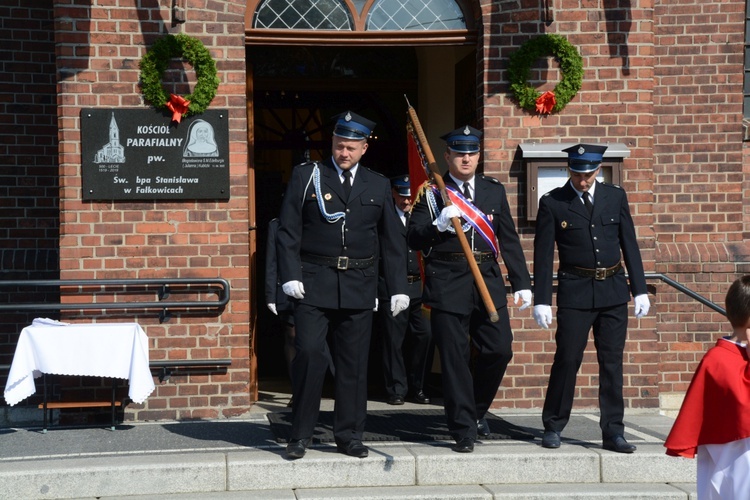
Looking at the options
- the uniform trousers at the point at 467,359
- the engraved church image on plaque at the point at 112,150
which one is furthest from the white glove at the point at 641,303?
the engraved church image on plaque at the point at 112,150

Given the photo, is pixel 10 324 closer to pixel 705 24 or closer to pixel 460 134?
pixel 460 134

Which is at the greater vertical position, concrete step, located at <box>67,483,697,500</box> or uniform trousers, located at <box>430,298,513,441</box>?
uniform trousers, located at <box>430,298,513,441</box>

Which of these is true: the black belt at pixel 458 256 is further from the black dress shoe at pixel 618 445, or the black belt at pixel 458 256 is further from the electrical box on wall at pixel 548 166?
the electrical box on wall at pixel 548 166

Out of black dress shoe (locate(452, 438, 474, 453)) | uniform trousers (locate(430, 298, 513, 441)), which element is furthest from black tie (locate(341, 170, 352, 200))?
black dress shoe (locate(452, 438, 474, 453))

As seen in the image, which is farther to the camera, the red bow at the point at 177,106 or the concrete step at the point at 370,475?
the red bow at the point at 177,106

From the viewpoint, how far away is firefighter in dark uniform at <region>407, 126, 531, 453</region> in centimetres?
718

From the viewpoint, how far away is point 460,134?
727 cm

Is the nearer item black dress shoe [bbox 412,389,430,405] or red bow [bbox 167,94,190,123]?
red bow [bbox 167,94,190,123]

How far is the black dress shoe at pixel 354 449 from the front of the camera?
274 inches

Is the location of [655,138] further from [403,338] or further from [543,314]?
[543,314]

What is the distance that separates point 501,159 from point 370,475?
10.2 feet

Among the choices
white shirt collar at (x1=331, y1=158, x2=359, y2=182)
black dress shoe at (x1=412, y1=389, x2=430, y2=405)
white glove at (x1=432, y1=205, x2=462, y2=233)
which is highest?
white shirt collar at (x1=331, y1=158, x2=359, y2=182)

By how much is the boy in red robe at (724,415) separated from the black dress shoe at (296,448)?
2.75 metres

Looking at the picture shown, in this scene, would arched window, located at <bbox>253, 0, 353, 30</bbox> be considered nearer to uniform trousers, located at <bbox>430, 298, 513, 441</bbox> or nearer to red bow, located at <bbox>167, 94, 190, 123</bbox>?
red bow, located at <bbox>167, 94, 190, 123</bbox>
